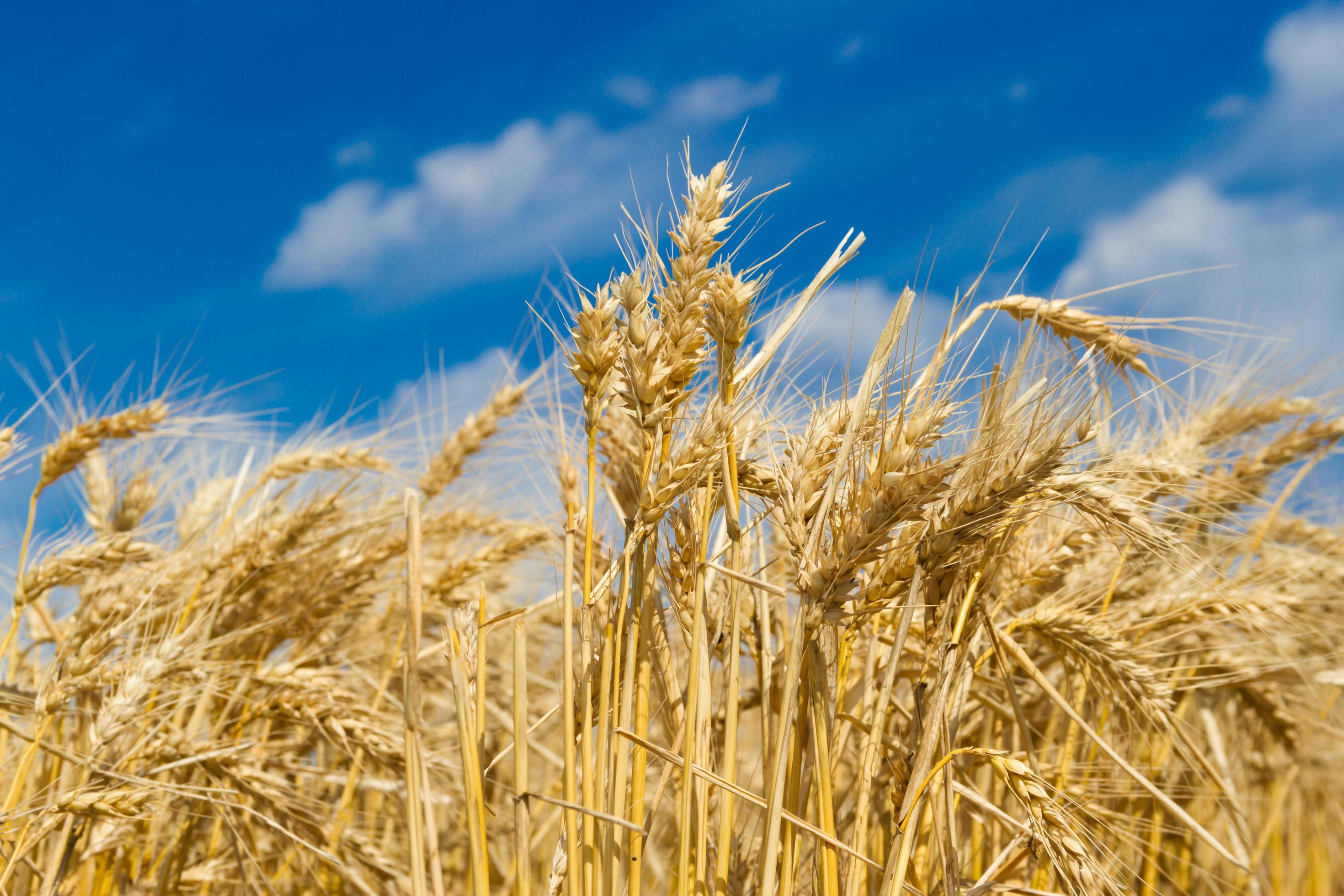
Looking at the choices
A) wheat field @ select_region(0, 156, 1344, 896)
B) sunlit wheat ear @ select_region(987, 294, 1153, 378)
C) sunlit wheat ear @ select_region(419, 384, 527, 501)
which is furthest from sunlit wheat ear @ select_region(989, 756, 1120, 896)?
sunlit wheat ear @ select_region(419, 384, 527, 501)

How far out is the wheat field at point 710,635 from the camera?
1049 mm

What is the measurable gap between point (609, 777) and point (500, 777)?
234 centimetres

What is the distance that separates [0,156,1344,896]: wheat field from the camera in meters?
1.05

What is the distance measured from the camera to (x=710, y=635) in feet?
4.29

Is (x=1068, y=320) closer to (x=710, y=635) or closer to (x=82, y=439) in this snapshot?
(x=710, y=635)

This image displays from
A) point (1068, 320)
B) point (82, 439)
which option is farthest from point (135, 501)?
point (1068, 320)

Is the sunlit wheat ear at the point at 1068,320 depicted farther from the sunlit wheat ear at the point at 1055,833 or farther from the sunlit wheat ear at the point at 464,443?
the sunlit wheat ear at the point at 464,443

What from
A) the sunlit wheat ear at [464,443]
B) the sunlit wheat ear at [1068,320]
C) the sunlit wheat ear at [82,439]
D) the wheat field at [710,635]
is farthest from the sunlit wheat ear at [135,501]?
the sunlit wheat ear at [1068,320]

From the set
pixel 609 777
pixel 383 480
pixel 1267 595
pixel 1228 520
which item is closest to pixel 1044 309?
pixel 609 777

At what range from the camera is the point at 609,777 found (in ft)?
3.64

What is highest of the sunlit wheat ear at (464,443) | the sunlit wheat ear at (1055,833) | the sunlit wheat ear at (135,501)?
the sunlit wheat ear at (464,443)

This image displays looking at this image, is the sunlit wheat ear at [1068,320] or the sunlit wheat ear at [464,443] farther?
the sunlit wheat ear at [464,443]

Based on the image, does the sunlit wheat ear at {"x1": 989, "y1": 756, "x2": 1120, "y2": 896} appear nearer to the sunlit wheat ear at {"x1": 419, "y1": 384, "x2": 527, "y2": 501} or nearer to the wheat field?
the wheat field

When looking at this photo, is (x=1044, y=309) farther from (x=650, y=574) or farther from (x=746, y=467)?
(x=650, y=574)
